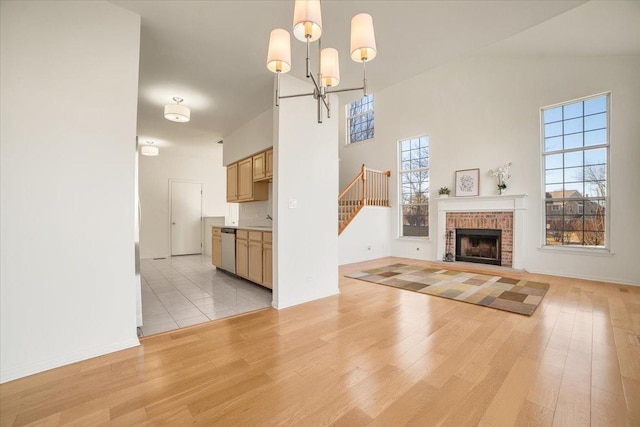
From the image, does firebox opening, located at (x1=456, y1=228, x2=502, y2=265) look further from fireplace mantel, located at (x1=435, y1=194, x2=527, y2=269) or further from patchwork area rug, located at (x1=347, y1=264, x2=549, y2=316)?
patchwork area rug, located at (x1=347, y1=264, x2=549, y2=316)

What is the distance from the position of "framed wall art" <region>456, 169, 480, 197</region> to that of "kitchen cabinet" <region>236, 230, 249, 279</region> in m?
4.75

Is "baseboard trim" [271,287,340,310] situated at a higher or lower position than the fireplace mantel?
lower

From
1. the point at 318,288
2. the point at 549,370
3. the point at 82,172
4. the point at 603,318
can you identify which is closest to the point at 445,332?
the point at 549,370

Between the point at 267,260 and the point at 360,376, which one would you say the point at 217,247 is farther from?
the point at 360,376

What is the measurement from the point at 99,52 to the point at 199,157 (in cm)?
637

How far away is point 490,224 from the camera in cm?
565

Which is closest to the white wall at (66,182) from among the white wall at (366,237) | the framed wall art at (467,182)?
the white wall at (366,237)

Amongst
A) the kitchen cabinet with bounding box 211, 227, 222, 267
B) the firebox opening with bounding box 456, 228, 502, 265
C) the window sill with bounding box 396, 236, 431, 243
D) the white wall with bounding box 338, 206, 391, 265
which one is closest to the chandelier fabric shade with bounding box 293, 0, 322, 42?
the kitchen cabinet with bounding box 211, 227, 222, 267

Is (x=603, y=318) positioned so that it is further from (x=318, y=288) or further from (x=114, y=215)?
(x=114, y=215)

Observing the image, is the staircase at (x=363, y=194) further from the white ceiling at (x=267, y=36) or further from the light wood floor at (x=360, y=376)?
the light wood floor at (x=360, y=376)

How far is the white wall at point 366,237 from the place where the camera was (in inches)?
252

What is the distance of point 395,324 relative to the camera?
107 inches

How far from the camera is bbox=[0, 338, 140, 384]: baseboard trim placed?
1798 millimetres

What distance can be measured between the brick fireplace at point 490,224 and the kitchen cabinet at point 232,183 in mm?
4775
